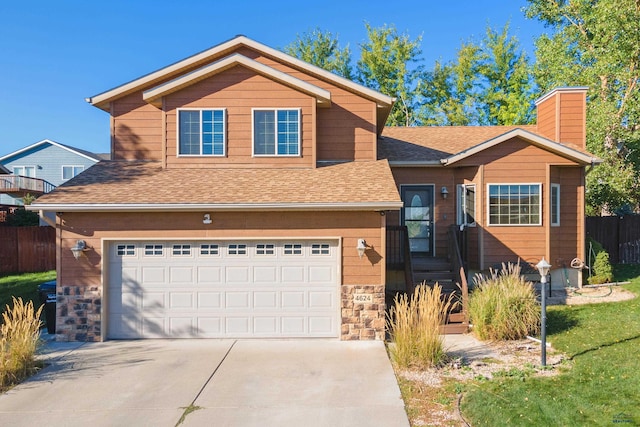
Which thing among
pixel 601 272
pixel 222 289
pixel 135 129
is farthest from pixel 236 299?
pixel 601 272

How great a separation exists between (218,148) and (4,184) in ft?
79.8

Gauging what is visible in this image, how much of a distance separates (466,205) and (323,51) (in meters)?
20.5

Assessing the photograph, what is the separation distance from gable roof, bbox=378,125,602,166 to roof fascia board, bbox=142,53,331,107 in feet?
10.5

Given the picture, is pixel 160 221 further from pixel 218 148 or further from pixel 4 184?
pixel 4 184

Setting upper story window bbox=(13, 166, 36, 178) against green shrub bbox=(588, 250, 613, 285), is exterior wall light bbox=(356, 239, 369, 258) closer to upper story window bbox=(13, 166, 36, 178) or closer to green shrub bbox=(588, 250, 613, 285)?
green shrub bbox=(588, 250, 613, 285)

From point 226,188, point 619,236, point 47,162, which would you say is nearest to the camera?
point 226,188

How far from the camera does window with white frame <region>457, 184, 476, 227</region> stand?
1203 centimetres

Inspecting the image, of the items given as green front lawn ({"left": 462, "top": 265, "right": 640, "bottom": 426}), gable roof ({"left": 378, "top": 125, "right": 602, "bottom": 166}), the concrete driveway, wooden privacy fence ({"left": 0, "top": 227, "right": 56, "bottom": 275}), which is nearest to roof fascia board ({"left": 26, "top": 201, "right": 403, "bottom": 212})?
the concrete driveway

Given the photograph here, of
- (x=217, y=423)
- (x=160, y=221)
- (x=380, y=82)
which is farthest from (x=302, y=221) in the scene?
(x=380, y=82)

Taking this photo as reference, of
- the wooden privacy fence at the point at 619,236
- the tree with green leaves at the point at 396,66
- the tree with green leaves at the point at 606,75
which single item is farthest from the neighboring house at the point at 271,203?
the tree with green leaves at the point at 396,66

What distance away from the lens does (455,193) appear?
1249 cm

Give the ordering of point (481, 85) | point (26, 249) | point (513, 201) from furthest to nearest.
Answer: point (481, 85)
point (26, 249)
point (513, 201)

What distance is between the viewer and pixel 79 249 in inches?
348

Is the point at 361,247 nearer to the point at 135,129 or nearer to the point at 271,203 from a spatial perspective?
the point at 271,203
